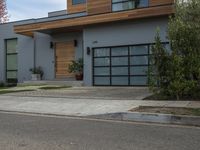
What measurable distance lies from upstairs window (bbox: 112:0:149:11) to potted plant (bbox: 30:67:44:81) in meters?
7.47

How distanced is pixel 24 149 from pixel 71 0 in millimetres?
23814

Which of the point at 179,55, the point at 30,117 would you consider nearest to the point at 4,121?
the point at 30,117

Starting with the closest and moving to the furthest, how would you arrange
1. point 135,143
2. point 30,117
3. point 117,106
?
point 135,143 → point 30,117 → point 117,106

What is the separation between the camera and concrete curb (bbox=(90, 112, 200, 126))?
36.0 feet

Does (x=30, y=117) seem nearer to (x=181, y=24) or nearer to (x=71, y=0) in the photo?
(x=181, y=24)

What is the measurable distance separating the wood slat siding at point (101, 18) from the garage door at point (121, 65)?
1935 millimetres

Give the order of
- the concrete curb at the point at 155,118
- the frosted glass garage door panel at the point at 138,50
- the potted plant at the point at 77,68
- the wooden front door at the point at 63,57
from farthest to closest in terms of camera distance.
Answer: the wooden front door at the point at 63,57 < the potted plant at the point at 77,68 < the frosted glass garage door panel at the point at 138,50 < the concrete curb at the point at 155,118

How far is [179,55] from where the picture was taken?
15930mm

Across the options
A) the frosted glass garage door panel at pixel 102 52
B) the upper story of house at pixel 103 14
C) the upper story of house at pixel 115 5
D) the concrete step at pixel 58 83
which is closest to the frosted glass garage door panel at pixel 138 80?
the frosted glass garage door panel at pixel 102 52

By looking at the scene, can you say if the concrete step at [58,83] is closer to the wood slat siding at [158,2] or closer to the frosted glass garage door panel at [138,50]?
the frosted glass garage door panel at [138,50]

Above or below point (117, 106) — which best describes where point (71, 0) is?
above

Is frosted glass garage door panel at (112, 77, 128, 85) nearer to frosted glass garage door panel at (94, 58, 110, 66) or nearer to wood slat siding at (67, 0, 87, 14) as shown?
frosted glass garage door panel at (94, 58, 110, 66)

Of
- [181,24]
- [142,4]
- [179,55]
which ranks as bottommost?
[179,55]

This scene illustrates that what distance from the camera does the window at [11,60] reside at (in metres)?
29.9
